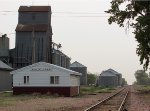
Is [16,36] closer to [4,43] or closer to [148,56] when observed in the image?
[4,43]

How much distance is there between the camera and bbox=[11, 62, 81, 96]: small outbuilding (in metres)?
49.4

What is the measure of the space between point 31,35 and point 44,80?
3350 cm

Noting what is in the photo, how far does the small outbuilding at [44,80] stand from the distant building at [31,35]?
28.5m

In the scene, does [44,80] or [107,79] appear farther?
[107,79]

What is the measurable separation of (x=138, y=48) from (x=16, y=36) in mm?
35675

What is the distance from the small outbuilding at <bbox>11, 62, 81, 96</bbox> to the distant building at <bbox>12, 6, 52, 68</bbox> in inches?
1123

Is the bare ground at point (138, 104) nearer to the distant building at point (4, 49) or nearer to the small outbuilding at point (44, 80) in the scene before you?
the small outbuilding at point (44, 80)

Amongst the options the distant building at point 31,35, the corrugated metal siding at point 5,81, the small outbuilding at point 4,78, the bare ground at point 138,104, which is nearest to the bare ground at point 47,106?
the bare ground at point 138,104

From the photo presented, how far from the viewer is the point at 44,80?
49.8 meters

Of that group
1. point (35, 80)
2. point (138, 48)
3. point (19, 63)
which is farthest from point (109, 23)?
point (19, 63)

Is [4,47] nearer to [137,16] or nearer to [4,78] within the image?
[4,78]

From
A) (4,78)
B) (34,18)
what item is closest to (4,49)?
(34,18)

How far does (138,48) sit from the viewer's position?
2057 inches

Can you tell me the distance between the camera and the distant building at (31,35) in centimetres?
8012
